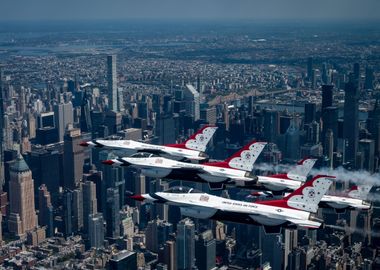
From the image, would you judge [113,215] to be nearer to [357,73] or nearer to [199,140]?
[199,140]

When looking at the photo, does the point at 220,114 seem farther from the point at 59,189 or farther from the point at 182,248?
the point at 182,248

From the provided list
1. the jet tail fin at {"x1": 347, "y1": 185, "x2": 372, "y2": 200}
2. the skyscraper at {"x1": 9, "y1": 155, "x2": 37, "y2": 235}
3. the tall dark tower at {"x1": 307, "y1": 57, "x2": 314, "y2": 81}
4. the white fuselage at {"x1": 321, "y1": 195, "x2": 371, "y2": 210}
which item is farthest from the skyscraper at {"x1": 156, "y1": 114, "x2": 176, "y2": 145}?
the white fuselage at {"x1": 321, "y1": 195, "x2": 371, "y2": 210}

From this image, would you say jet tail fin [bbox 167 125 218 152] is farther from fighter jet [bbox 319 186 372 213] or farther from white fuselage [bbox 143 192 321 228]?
Answer: fighter jet [bbox 319 186 372 213]

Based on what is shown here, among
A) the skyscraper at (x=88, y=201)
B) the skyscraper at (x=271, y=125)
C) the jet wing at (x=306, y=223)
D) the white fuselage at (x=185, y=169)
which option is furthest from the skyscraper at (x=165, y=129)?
the jet wing at (x=306, y=223)

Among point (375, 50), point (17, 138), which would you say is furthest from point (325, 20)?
point (17, 138)

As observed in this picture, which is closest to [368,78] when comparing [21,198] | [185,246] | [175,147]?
[185,246]

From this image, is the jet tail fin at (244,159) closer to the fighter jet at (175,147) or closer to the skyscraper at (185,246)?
the fighter jet at (175,147)
